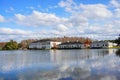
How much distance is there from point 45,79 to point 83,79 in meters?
2.03

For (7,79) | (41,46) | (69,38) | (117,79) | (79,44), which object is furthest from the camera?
(69,38)

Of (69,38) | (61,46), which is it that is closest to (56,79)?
(61,46)

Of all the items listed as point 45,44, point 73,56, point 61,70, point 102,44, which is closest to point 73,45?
point 102,44

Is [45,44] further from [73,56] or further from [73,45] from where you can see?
[73,56]

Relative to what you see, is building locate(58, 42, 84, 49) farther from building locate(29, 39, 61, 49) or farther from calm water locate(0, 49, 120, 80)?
calm water locate(0, 49, 120, 80)

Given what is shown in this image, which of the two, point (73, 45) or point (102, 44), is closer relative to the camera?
point (102, 44)

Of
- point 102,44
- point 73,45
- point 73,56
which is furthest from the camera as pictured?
point 73,45

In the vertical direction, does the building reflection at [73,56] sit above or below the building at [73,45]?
below

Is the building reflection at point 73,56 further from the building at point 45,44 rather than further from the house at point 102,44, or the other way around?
the building at point 45,44

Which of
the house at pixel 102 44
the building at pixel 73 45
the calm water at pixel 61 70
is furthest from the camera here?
the building at pixel 73 45

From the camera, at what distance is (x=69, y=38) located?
622 ft

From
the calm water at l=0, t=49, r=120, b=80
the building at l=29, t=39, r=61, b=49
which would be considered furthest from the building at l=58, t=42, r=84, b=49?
the calm water at l=0, t=49, r=120, b=80

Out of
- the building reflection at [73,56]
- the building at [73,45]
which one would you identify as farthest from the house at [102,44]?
the building reflection at [73,56]

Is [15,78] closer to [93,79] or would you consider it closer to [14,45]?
[93,79]
